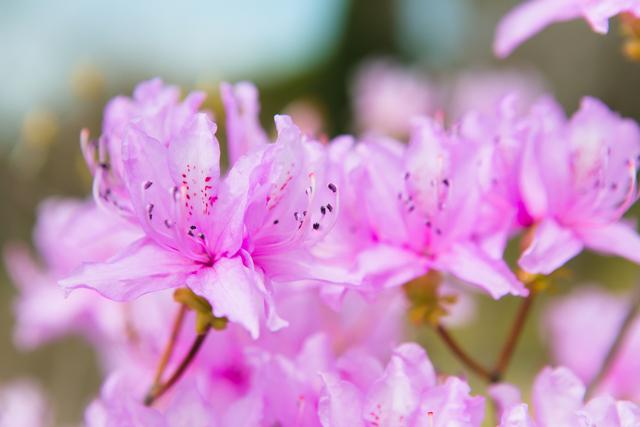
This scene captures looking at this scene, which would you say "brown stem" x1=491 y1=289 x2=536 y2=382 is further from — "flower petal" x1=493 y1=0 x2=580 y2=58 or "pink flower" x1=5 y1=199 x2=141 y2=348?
"pink flower" x1=5 y1=199 x2=141 y2=348

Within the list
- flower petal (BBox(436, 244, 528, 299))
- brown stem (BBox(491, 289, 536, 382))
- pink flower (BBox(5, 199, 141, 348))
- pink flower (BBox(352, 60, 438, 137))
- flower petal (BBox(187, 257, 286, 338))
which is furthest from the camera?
pink flower (BBox(352, 60, 438, 137))

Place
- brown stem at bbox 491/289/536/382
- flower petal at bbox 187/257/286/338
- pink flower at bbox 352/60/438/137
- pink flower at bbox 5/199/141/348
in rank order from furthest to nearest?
pink flower at bbox 352/60/438/137
pink flower at bbox 5/199/141/348
brown stem at bbox 491/289/536/382
flower petal at bbox 187/257/286/338

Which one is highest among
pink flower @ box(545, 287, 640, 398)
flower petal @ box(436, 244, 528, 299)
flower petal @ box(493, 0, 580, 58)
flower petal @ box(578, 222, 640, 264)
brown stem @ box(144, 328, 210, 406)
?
flower petal @ box(493, 0, 580, 58)

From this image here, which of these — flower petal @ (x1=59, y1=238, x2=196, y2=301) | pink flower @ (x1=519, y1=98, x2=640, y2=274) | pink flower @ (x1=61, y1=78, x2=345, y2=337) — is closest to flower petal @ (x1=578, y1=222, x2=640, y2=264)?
pink flower @ (x1=519, y1=98, x2=640, y2=274)

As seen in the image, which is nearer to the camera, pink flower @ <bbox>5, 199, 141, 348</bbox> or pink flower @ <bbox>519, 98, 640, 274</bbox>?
pink flower @ <bbox>519, 98, 640, 274</bbox>

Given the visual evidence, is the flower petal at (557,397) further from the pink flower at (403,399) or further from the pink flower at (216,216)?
the pink flower at (216,216)

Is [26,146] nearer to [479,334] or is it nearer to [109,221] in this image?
[109,221]

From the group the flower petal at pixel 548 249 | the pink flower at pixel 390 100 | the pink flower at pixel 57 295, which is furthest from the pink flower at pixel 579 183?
the pink flower at pixel 390 100

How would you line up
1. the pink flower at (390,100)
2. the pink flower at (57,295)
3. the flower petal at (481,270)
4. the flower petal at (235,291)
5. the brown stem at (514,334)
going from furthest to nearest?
1. the pink flower at (390,100)
2. the pink flower at (57,295)
3. the brown stem at (514,334)
4. the flower petal at (481,270)
5. the flower petal at (235,291)
